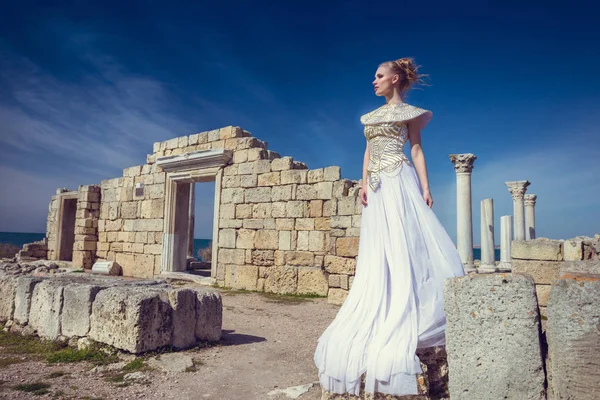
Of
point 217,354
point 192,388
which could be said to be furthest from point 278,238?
point 192,388

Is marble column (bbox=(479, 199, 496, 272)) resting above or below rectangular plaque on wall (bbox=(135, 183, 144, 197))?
below

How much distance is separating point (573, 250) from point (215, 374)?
18.4 ft

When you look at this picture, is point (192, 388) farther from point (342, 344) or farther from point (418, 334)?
point (418, 334)

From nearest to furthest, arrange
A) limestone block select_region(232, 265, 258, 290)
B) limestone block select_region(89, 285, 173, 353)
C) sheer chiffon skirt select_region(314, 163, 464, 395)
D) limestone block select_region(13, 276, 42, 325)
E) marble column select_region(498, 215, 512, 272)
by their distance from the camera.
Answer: sheer chiffon skirt select_region(314, 163, 464, 395)
limestone block select_region(89, 285, 173, 353)
limestone block select_region(13, 276, 42, 325)
limestone block select_region(232, 265, 258, 290)
marble column select_region(498, 215, 512, 272)

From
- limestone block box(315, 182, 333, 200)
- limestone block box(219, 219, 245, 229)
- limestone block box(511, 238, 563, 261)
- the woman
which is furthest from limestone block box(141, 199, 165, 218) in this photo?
the woman

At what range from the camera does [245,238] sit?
9586 millimetres

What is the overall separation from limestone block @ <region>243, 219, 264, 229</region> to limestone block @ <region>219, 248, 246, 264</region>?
22.9 inches

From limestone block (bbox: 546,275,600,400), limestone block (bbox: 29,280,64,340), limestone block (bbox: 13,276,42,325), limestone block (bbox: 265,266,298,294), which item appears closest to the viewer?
limestone block (bbox: 546,275,600,400)

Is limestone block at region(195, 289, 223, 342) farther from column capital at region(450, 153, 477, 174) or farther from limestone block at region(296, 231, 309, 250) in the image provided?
column capital at region(450, 153, 477, 174)

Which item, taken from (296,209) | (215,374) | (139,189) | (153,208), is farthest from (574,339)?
(139,189)

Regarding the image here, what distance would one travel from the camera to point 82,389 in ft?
10.6

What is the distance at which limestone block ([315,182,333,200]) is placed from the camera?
8.30 metres

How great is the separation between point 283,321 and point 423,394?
3844 millimetres

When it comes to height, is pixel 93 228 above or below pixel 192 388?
above
